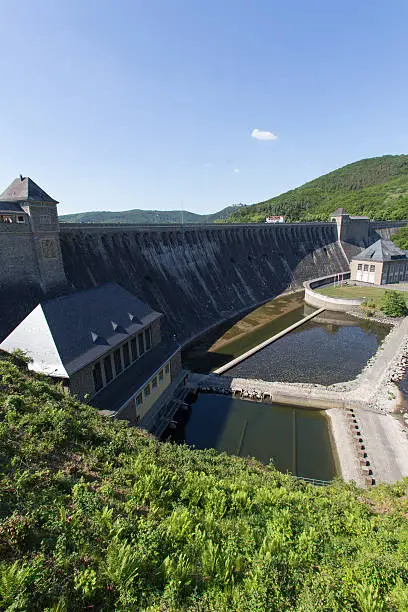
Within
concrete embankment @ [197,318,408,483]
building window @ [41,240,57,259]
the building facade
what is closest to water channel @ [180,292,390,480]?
concrete embankment @ [197,318,408,483]

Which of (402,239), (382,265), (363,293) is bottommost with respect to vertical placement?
(363,293)

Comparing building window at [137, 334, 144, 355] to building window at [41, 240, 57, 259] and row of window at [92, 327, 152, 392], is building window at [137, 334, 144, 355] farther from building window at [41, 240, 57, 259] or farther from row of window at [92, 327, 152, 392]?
building window at [41, 240, 57, 259]

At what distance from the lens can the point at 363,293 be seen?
6138 centimetres

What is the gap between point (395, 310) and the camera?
49000 millimetres

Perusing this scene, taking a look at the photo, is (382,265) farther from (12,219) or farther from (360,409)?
(12,219)

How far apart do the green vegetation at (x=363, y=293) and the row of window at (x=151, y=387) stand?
39.7 metres

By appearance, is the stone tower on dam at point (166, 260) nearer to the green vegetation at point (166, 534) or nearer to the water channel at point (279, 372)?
the water channel at point (279, 372)

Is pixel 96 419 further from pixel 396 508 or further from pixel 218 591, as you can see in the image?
pixel 396 508

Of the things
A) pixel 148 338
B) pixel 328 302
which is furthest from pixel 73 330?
pixel 328 302

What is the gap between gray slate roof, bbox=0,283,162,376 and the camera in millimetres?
19469

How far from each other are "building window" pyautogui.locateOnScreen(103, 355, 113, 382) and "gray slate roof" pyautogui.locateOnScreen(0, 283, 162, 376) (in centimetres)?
115

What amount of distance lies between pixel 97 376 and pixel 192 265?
33292mm

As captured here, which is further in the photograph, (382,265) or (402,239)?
(402,239)

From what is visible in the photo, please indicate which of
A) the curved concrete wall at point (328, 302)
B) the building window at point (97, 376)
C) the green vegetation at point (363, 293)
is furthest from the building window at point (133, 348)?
the green vegetation at point (363, 293)
